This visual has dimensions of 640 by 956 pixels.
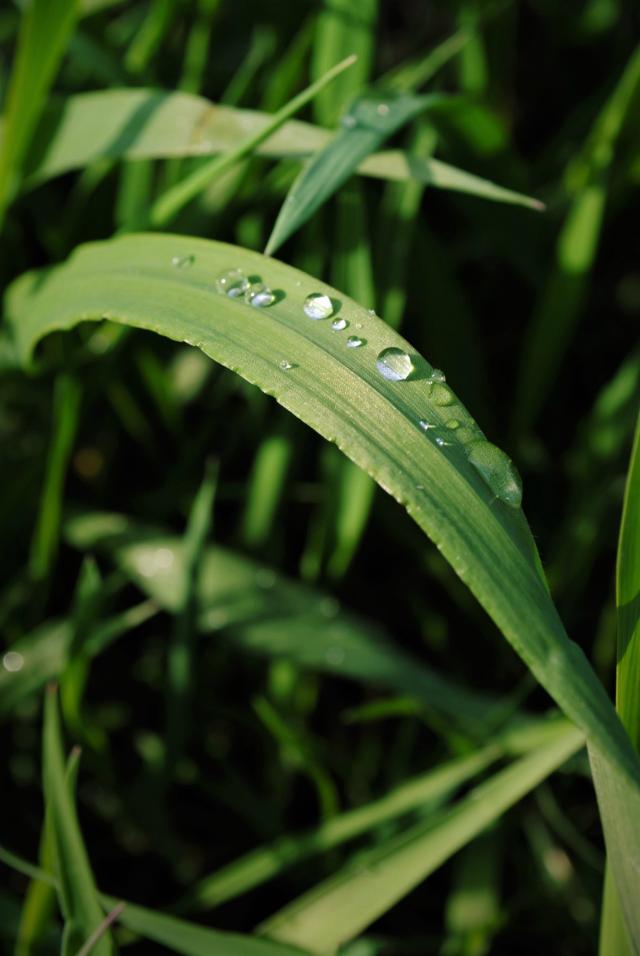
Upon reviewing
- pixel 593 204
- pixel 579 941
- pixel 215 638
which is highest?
pixel 593 204

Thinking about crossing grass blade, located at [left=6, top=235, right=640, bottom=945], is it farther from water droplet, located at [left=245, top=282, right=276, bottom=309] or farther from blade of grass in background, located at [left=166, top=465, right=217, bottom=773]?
blade of grass in background, located at [left=166, top=465, right=217, bottom=773]

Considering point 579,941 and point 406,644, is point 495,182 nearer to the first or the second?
point 406,644

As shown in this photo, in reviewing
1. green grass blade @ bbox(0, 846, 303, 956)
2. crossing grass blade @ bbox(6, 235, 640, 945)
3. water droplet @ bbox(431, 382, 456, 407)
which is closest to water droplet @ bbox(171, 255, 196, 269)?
crossing grass blade @ bbox(6, 235, 640, 945)

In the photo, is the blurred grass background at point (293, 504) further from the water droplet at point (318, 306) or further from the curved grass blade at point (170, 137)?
the water droplet at point (318, 306)

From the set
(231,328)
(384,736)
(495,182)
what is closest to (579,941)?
(384,736)

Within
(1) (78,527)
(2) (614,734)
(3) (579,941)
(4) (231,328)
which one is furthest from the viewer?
(1) (78,527)

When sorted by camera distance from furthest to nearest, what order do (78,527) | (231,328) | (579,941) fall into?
(78,527) < (579,941) < (231,328)
